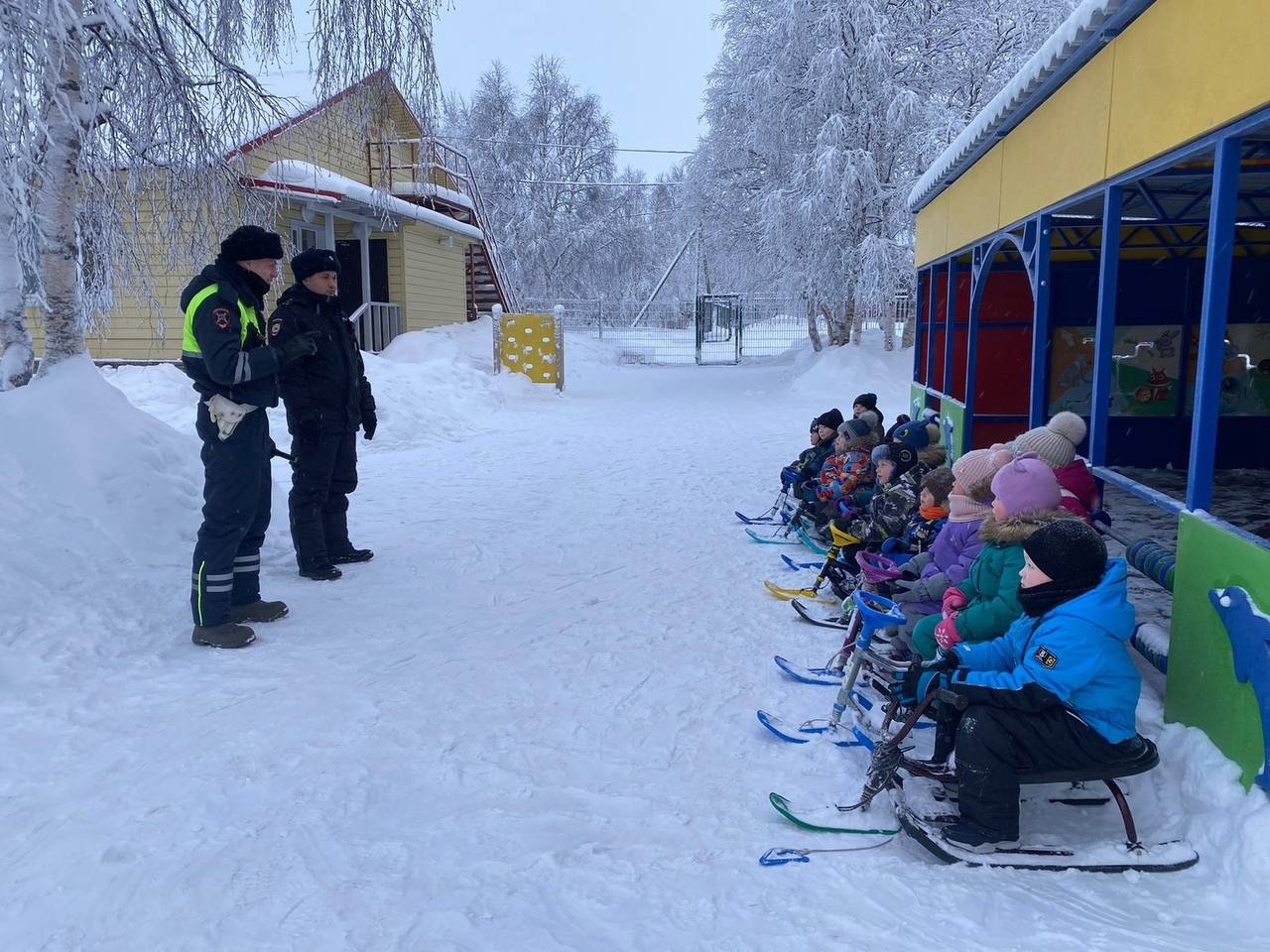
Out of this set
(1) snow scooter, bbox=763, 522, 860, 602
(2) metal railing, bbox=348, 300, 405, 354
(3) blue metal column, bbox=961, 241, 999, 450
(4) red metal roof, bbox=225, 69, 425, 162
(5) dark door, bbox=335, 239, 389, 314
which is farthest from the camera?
(5) dark door, bbox=335, 239, 389, 314

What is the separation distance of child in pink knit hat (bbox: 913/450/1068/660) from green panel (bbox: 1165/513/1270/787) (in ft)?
1.47

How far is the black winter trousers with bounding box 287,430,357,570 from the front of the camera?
17.5 feet

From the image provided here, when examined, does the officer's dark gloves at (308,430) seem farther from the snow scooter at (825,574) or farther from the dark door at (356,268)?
the dark door at (356,268)

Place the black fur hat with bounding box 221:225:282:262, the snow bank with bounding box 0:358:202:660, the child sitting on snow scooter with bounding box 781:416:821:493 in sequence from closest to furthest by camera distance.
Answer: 1. the snow bank with bounding box 0:358:202:660
2. the black fur hat with bounding box 221:225:282:262
3. the child sitting on snow scooter with bounding box 781:416:821:493

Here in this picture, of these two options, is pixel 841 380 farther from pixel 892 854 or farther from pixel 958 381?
pixel 892 854

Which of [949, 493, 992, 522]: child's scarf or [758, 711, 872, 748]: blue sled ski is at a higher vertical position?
[949, 493, 992, 522]: child's scarf

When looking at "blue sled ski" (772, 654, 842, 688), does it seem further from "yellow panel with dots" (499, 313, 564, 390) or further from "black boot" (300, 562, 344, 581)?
"yellow panel with dots" (499, 313, 564, 390)

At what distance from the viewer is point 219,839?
272 cm

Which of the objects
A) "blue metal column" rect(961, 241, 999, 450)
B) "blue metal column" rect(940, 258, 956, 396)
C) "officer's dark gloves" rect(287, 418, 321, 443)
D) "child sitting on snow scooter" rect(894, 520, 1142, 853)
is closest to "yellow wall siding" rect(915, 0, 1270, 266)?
"blue metal column" rect(961, 241, 999, 450)

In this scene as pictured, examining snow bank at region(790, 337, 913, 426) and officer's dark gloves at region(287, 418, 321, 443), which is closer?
officer's dark gloves at region(287, 418, 321, 443)

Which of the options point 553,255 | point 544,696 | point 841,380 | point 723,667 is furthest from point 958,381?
point 553,255

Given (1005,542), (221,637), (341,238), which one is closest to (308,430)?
(221,637)

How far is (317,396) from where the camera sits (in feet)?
17.5

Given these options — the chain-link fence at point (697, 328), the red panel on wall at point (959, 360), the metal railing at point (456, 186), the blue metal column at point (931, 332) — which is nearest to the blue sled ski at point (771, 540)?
the blue metal column at point (931, 332)
